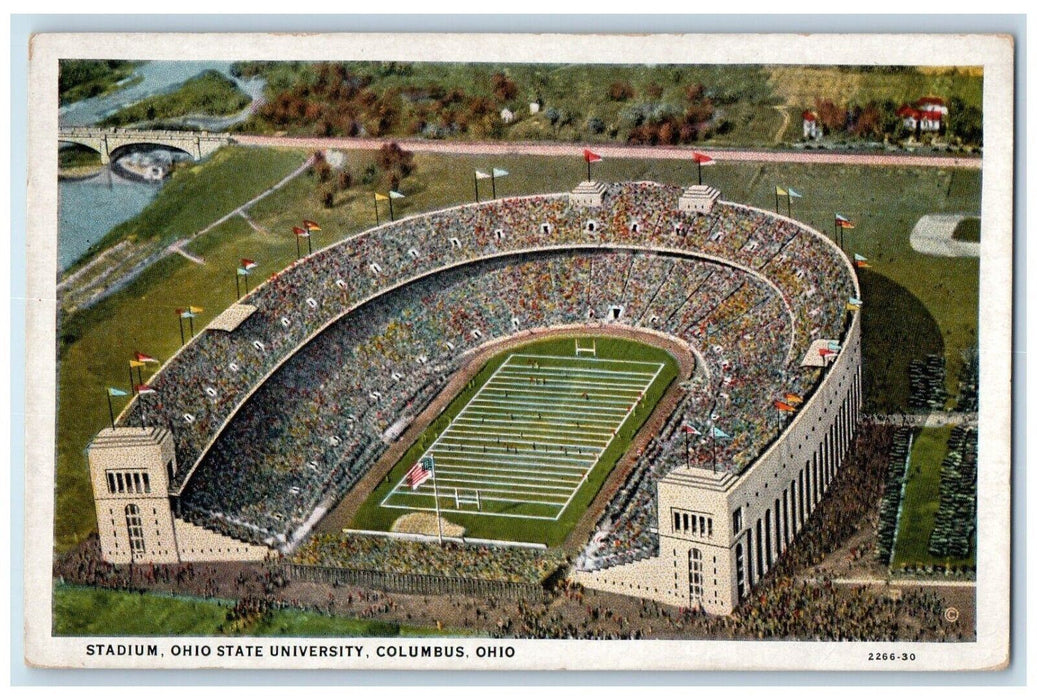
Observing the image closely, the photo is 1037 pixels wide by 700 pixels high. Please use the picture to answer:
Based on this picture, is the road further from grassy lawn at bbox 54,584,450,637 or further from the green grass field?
grassy lawn at bbox 54,584,450,637

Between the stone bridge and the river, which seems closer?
the river

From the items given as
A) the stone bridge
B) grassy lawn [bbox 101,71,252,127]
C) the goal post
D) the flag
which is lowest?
the flag

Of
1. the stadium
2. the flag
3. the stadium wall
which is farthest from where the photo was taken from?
the flag

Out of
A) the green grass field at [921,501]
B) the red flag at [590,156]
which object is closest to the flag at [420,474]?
the red flag at [590,156]

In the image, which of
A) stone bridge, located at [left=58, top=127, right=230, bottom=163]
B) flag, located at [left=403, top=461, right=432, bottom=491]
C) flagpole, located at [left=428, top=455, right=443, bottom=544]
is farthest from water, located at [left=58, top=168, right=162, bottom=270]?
flagpole, located at [left=428, top=455, right=443, bottom=544]

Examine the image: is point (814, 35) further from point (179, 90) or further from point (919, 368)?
point (179, 90)

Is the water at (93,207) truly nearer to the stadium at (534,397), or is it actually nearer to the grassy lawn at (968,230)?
the stadium at (534,397)
